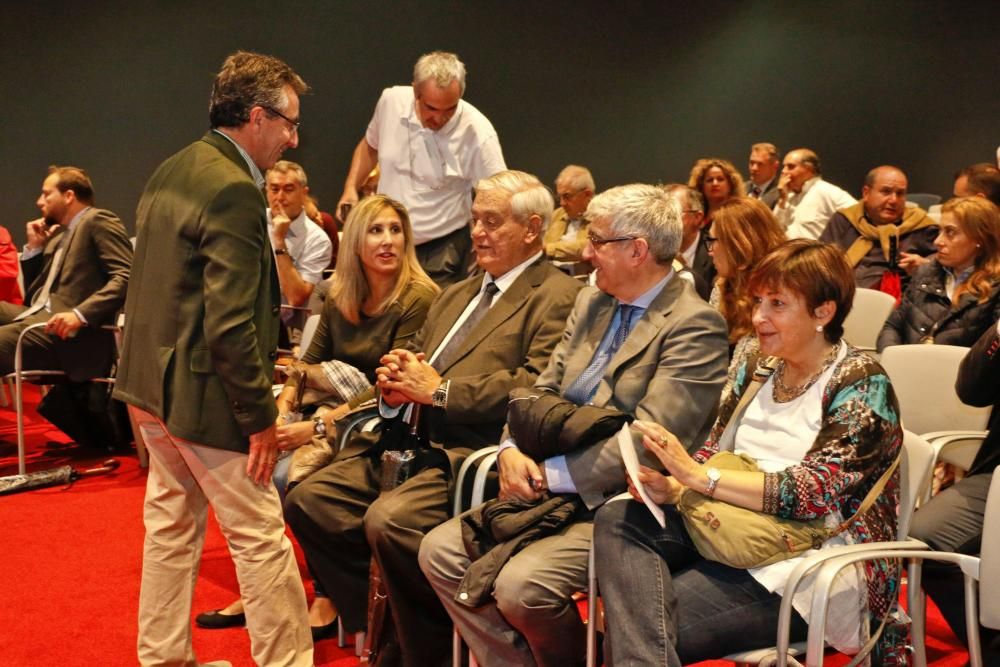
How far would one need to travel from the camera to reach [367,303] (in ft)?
11.6

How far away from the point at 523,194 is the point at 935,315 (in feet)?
6.19

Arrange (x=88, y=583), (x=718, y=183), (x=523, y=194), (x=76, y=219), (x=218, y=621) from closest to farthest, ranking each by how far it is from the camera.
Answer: (x=523, y=194) → (x=218, y=621) → (x=88, y=583) → (x=76, y=219) → (x=718, y=183)

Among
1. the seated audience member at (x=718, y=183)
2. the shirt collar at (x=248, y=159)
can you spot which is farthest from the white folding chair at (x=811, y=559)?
the seated audience member at (x=718, y=183)

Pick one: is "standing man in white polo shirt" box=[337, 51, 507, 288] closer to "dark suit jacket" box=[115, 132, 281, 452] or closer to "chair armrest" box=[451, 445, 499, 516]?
"chair armrest" box=[451, 445, 499, 516]

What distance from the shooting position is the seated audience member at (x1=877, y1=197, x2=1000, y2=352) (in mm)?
3693

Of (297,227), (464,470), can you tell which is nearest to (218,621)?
(464,470)

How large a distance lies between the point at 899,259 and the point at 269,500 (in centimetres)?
382

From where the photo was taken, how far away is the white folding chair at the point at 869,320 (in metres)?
4.18

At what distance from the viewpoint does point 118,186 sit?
25.9ft

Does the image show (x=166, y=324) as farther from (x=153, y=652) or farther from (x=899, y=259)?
(x=899, y=259)

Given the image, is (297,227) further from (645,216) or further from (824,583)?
(824,583)

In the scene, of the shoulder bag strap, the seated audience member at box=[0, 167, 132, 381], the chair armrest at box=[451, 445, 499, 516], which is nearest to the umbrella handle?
the seated audience member at box=[0, 167, 132, 381]

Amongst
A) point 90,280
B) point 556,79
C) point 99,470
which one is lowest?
point 99,470

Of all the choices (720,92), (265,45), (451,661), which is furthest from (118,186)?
(451,661)
